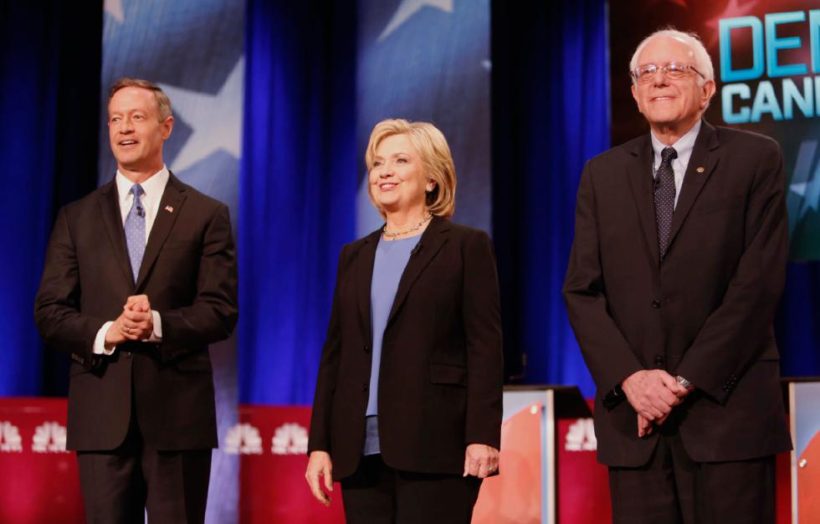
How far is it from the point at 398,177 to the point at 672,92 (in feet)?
2.27

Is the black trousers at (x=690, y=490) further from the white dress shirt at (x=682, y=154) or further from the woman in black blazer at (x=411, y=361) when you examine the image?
the white dress shirt at (x=682, y=154)

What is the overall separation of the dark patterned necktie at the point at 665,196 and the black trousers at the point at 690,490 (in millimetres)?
449

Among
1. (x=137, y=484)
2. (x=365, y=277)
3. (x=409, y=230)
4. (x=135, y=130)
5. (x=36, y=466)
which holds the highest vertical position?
(x=135, y=130)

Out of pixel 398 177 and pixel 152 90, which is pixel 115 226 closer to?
pixel 152 90

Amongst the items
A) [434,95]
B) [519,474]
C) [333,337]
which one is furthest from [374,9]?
[333,337]

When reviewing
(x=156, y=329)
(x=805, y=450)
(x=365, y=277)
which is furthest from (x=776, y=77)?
(x=156, y=329)

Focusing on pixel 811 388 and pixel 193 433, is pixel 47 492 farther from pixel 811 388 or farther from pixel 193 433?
pixel 811 388

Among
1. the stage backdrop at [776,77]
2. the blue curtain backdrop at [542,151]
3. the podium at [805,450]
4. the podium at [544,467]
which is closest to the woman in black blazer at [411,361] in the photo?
the podium at [544,467]

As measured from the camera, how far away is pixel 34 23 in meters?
5.73

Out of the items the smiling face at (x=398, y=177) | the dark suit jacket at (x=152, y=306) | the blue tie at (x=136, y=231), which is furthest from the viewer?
the blue tie at (x=136, y=231)

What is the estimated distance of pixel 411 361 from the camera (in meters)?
2.59

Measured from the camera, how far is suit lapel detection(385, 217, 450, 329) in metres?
2.64

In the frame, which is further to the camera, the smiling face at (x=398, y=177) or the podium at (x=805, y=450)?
the podium at (x=805, y=450)

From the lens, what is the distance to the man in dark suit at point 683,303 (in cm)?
236
